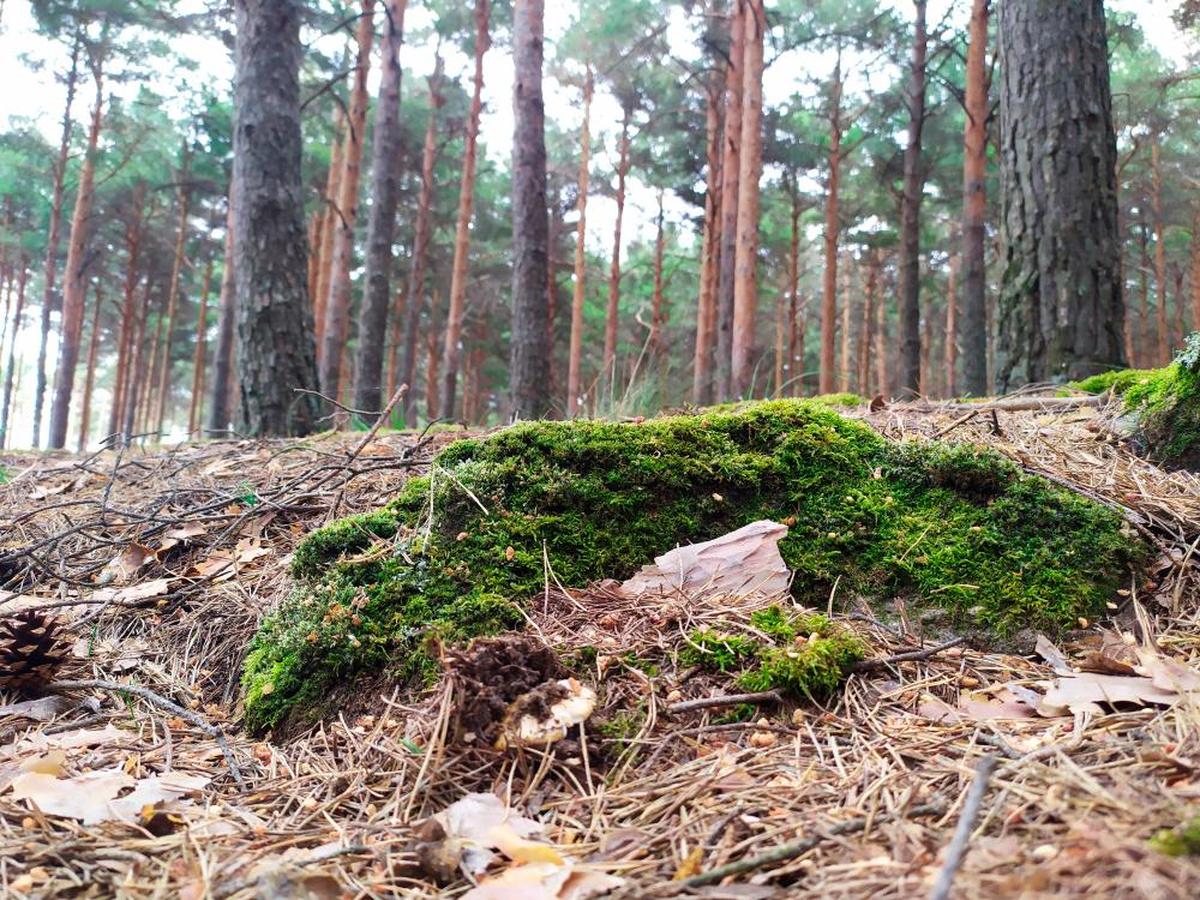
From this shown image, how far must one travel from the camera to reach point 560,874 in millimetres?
1013

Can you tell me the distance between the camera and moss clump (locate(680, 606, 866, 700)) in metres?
1.48

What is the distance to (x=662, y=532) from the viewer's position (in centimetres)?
205

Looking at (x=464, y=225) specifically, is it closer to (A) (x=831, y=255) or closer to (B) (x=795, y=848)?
(A) (x=831, y=255)

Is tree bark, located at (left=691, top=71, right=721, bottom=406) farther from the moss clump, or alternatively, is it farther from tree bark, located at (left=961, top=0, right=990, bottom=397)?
the moss clump

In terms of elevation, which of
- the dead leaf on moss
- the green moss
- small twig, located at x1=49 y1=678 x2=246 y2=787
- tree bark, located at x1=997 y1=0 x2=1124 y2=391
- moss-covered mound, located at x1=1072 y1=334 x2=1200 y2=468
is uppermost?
tree bark, located at x1=997 y1=0 x2=1124 y2=391

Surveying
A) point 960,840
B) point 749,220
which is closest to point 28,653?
point 960,840

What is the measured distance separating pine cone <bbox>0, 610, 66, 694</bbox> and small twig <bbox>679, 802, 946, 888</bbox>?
70.8 inches

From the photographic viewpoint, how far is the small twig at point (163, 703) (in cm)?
152

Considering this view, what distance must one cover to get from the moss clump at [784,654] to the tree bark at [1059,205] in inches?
125

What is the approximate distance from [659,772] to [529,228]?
635 centimetres

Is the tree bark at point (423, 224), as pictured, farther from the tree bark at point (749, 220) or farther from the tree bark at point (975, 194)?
the tree bark at point (975, 194)

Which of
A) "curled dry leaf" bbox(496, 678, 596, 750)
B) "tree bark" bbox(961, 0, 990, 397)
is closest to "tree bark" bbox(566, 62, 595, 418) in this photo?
"tree bark" bbox(961, 0, 990, 397)

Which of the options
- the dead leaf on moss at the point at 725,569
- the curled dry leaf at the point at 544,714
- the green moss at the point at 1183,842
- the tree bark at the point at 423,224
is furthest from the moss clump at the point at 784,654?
the tree bark at the point at 423,224

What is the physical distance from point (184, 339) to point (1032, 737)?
104ft
